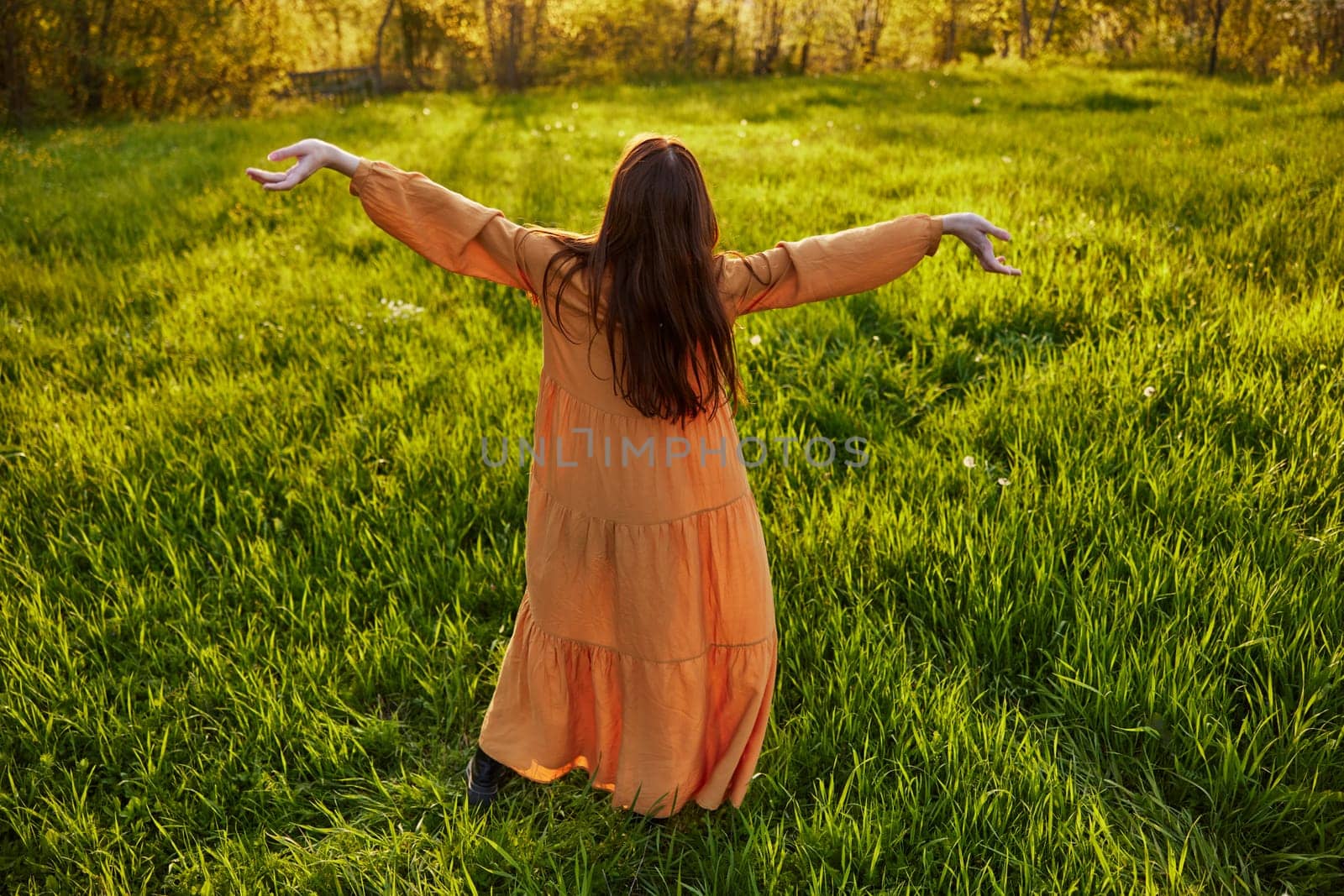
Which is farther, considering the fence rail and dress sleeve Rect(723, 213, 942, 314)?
the fence rail

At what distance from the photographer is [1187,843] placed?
1927 millimetres

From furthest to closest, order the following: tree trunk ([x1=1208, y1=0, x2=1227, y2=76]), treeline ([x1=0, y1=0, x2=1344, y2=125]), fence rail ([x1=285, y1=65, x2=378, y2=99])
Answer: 1. fence rail ([x1=285, y1=65, x2=378, y2=99])
2. treeline ([x1=0, y1=0, x2=1344, y2=125])
3. tree trunk ([x1=1208, y1=0, x2=1227, y2=76])

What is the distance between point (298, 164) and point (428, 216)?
275 mm

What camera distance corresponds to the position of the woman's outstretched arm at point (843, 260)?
5.90 ft

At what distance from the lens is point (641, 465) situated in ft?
6.00

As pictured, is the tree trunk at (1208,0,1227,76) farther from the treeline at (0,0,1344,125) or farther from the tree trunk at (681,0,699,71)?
the tree trunk at (681,0,699,71)

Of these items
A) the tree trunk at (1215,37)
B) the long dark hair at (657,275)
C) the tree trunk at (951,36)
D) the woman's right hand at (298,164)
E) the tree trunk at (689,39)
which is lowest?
the long dark hair at (657,275)

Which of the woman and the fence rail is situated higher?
the fence rail

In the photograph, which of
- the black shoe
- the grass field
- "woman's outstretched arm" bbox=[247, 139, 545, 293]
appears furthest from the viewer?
the black shoe

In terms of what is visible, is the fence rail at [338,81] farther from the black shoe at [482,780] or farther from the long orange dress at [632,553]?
the black shoe at [482,780]

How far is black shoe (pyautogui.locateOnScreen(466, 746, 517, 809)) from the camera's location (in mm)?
2111

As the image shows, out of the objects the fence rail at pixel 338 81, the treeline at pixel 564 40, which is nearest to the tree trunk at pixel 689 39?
the treeline at pixel 564 40

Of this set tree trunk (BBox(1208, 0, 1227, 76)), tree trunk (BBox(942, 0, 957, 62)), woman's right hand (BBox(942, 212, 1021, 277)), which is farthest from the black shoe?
tree trunk (BBox(942, 0, 957, 62))

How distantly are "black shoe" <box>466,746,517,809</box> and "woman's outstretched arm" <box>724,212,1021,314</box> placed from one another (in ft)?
4.56
